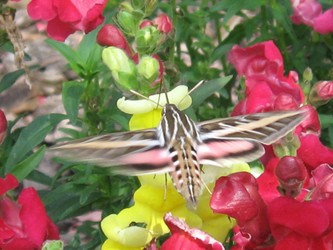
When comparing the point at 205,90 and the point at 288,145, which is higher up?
the point at 288,145

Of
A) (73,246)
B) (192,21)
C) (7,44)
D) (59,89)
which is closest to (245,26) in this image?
(192,21)

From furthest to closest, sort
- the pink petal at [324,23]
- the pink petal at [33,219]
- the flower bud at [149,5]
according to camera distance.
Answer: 1. the pink petal at [324,23]
2. the flower bud at [149,5]
3. the pink petal at [33,219]

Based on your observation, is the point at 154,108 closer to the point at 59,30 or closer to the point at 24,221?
the point at 24,221

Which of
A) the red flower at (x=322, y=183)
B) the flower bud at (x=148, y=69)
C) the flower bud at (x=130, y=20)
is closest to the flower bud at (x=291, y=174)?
the red flower at (x=322, y=183)

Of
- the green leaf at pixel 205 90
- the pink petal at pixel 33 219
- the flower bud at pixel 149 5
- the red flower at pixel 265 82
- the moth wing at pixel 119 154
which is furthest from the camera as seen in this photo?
the green leaf at pixel 205 90

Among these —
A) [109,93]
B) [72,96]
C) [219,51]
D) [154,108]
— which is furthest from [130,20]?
[219,51]

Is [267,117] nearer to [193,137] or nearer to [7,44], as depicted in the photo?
[193,137]

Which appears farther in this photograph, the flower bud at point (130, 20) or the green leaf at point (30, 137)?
the green leaf at point (30, 137)

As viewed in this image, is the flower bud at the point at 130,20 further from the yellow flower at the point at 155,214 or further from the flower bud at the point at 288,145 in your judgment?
the flower bud at the point at 288,145
